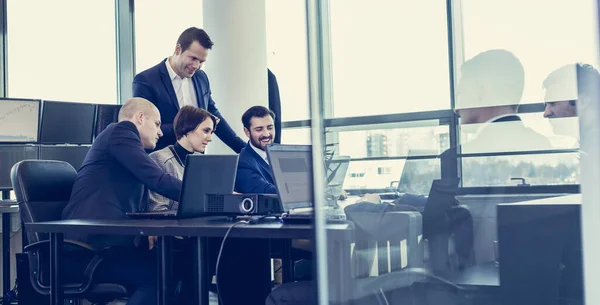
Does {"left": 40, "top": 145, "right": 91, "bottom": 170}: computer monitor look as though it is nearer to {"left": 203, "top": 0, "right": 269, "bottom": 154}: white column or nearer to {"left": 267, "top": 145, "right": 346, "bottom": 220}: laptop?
{"left": 203, "top": 0, "right": 269, "bottom": 154}: white column

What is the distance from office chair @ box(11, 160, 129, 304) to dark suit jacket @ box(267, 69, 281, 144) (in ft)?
4.76

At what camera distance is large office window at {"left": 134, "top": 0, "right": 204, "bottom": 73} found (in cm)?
610

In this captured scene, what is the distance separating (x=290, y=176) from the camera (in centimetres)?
249

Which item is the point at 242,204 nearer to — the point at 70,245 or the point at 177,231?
the point at 177,231

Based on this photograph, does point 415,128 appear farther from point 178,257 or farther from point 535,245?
point 178,257

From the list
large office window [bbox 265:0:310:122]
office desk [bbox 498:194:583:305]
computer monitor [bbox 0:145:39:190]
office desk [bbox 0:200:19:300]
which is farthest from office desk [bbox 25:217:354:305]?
large office window [bbox 265:0:310:122]

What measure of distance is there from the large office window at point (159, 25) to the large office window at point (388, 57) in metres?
4.72

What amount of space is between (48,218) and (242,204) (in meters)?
0.94

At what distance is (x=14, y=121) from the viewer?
4613 millimetres

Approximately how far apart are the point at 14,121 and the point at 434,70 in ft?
12.5

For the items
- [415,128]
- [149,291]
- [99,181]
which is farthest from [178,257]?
[415,128]

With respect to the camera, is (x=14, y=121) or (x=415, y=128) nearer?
(x=415, y=128)

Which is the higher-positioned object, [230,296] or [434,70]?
[434,70]

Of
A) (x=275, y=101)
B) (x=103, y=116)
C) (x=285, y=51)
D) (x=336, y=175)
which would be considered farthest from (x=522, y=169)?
(x=285, y=51)
